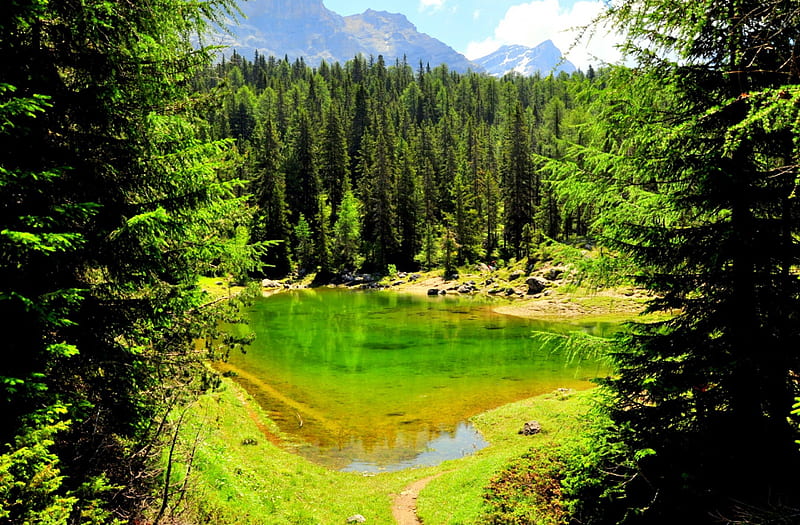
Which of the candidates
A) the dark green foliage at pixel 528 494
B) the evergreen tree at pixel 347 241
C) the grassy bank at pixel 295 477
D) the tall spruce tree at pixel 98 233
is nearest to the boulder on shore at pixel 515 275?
the evergreen tree at pixel 347 241

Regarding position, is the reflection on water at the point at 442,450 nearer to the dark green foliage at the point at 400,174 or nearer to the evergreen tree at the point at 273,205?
the dark green foliage at the point at 400,174

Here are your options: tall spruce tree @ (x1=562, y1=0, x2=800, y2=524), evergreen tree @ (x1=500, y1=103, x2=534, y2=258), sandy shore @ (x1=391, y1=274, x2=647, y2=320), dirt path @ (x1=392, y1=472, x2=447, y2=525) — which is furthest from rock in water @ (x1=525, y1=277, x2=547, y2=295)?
tall spruce tree @ (x1=562, y1=0, x2=800, y2=524)

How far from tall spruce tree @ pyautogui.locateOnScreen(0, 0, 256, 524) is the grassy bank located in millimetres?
1770

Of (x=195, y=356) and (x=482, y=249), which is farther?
(x=482, y=249)

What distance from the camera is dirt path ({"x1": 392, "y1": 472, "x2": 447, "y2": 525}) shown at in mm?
11556

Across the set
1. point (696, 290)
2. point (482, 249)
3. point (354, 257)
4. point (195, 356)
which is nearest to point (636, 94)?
point (696, 290)

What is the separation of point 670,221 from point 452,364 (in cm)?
2111

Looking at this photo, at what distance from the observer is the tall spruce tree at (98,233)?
16.7ft

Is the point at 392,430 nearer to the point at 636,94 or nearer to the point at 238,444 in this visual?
the point at 238,444

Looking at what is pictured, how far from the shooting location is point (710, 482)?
6.59 m

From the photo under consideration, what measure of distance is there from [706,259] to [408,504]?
982 cm

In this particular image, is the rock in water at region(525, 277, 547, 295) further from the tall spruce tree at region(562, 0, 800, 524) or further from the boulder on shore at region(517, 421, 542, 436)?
the tall spruce tree at region(562, 0, 800, 524)

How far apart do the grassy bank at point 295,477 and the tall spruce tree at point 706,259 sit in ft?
5.53

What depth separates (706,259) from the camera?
688 cm
